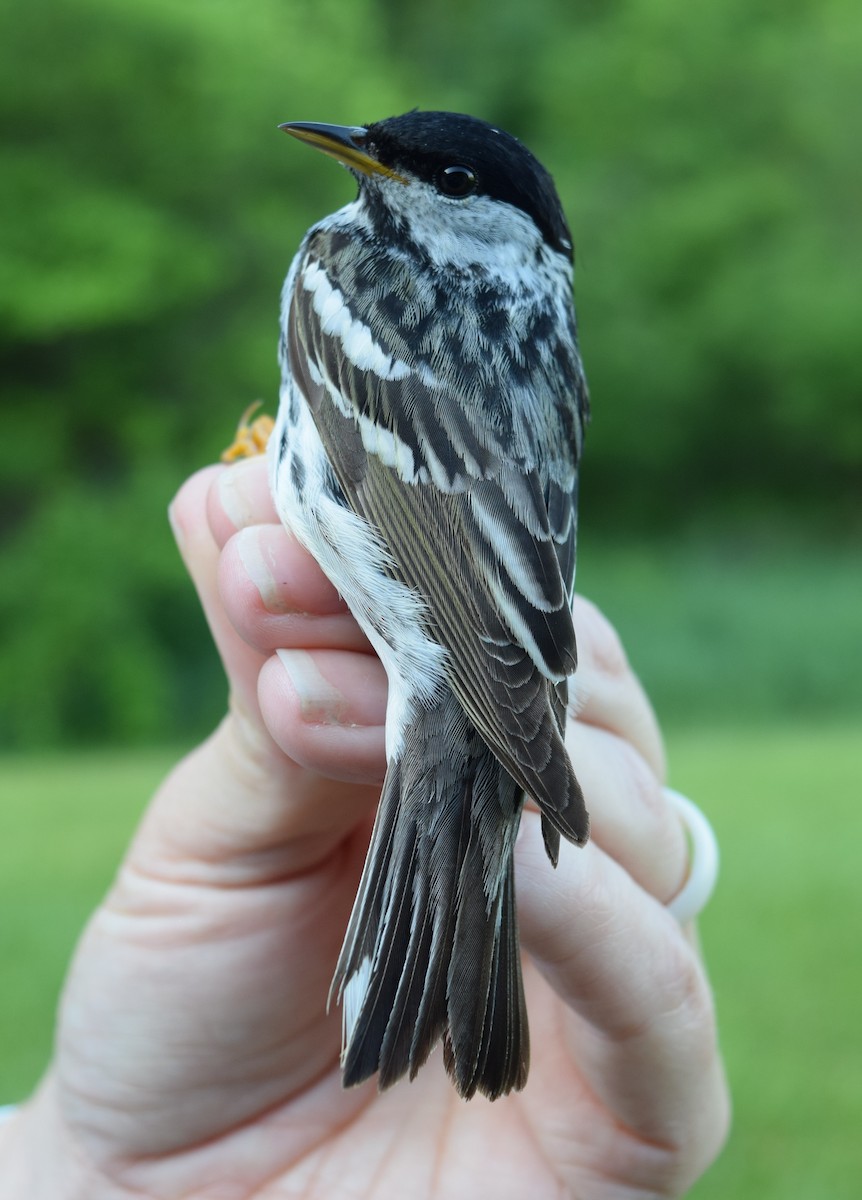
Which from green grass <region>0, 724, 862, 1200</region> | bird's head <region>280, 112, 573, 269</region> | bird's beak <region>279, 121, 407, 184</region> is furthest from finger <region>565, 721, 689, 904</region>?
green grass <region>0, 724, 862, 1200</region>

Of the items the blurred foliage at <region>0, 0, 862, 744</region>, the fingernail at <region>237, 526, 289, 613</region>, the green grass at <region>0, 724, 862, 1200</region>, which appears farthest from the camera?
the blurred foliage at <region>0, 0, 862, 744</region>

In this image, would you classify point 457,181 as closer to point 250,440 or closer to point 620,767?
point 250,440

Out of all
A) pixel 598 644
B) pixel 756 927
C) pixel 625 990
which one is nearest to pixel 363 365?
pixel 598 644

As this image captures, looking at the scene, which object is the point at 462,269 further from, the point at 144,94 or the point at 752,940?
the point at 144,94

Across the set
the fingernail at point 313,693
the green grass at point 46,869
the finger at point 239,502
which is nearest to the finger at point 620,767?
the fingernail at point 313,693

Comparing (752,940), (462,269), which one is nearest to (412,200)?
(462,269)

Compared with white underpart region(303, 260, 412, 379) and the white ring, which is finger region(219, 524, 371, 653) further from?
the white ring
